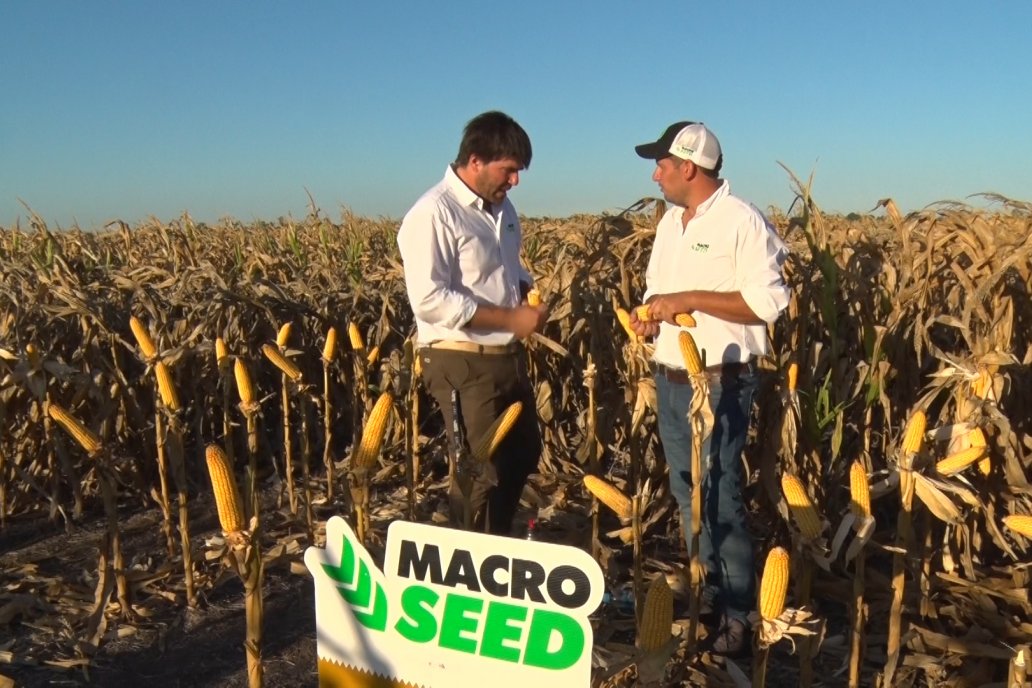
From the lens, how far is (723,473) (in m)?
3.35

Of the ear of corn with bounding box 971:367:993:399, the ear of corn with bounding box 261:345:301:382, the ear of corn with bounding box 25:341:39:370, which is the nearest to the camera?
the ear of corn with bounding box 971:367:993:399

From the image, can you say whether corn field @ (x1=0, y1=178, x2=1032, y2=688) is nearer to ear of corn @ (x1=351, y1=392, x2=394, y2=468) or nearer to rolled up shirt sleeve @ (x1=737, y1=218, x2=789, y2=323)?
ear of corn @ (x1=351, y1=392, x2=394, y2=468)

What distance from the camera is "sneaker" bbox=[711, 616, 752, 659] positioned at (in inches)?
132

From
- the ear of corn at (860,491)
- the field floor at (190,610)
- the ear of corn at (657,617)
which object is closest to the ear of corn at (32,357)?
the field floor at (190,610)

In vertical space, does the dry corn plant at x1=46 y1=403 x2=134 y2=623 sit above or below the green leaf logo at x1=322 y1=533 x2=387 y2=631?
below

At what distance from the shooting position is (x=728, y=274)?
3.22 metres

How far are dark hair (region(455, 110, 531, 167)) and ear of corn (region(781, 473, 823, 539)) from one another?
1954 millimetres

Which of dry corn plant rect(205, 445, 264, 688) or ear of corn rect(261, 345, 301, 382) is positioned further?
ear of corn rect(261, 345, 301, 382)

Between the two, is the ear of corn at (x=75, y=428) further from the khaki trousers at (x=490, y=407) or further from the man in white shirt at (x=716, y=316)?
the man in white shirt at (x=716, y=316)

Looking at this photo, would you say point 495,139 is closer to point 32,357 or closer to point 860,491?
point 860,491

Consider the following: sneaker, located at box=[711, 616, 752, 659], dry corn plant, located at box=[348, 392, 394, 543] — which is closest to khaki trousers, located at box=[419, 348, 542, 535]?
sneaker, located at box=[711, 616, 752, 659]

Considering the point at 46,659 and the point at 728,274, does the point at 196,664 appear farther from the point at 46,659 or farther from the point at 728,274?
the point at 728,274

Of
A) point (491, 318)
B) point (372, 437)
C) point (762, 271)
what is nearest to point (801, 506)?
point (372, 437)

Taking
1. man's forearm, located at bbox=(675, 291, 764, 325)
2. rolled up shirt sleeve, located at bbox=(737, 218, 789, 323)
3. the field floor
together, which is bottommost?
the field floor
